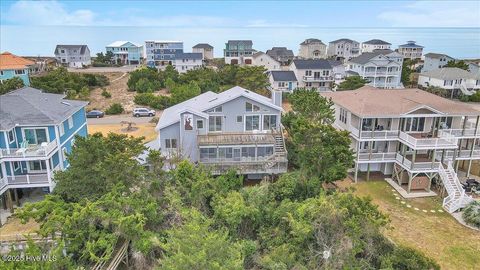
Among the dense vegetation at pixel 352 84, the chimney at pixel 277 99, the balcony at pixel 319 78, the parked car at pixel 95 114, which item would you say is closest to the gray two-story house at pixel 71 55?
the parked car at pixel 95 114

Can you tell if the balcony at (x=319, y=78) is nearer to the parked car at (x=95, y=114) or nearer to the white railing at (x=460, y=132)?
the parked car at (x=95, y=114)

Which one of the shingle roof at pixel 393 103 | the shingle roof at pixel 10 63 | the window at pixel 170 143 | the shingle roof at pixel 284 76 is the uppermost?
the shingle roof at pixel 10 63

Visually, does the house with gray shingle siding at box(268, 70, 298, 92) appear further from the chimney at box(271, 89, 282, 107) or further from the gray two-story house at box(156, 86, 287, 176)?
the gray two-story house at box(156, 86, 287, 176)

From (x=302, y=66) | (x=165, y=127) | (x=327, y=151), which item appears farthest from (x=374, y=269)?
(x=302, y=66)

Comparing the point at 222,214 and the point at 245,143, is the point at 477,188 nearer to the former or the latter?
the point at 245,143

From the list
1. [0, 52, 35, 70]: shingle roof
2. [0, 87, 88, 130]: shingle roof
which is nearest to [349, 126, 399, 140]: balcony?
[0, 87, 88, 130]: shingle roof

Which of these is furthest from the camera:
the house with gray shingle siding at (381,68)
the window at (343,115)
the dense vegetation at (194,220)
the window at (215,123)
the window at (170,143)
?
the house with gray shingle siding at (381,68)

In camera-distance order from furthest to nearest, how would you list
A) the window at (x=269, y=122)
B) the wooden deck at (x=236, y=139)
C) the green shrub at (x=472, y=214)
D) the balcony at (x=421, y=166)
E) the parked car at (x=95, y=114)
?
the parked car at (x=95, y=114) < the window at (x=269, y=122) < the wooden deck at (x=236, y=139) < the balcony at (x=421, y=166) < the green shrub at (x=472, y=214)
